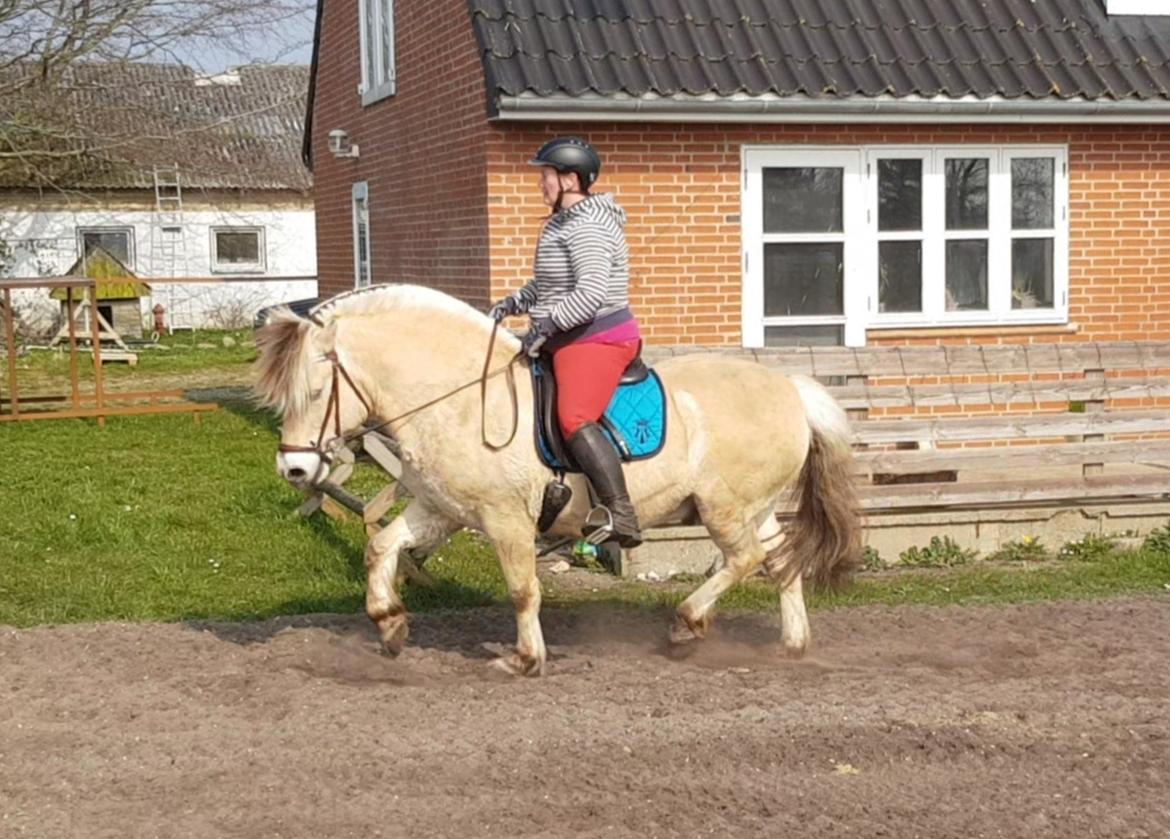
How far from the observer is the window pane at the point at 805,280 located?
13523 mm

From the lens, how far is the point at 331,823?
532 centimetres

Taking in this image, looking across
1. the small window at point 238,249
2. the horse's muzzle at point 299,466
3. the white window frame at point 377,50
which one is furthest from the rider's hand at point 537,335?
the small window at point 238,249

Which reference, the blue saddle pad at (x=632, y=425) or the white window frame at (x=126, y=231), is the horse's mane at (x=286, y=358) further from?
the white window frame at (x=126, y=231)

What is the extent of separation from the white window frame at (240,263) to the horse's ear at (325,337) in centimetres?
3150

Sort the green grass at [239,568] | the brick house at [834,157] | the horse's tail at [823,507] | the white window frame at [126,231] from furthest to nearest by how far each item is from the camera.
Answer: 1. the white window frame at [126,231]
2. the brick house at [834,157]
3. the green grass at [239,568]
4. the horse's tail at [823,507]

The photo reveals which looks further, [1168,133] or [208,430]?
[208,430]

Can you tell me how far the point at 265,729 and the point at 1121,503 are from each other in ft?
21.8

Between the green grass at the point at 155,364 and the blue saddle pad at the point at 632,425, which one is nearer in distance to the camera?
the blue saddle pad at the point at 632,425

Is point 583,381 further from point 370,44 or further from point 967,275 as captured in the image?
point 370,44

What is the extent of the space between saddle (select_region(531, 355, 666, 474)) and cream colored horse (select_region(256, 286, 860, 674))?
6 centimetres

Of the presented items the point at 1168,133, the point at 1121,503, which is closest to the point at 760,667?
the point at 1121,503

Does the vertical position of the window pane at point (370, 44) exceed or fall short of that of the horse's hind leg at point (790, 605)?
it exceeds it

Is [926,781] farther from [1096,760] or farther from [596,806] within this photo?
[596,806]

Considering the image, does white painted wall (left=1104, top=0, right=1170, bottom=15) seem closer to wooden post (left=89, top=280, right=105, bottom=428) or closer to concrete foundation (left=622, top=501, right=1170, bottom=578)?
concrete foundation (left=622, top=501, right=1170, bottom=578)
